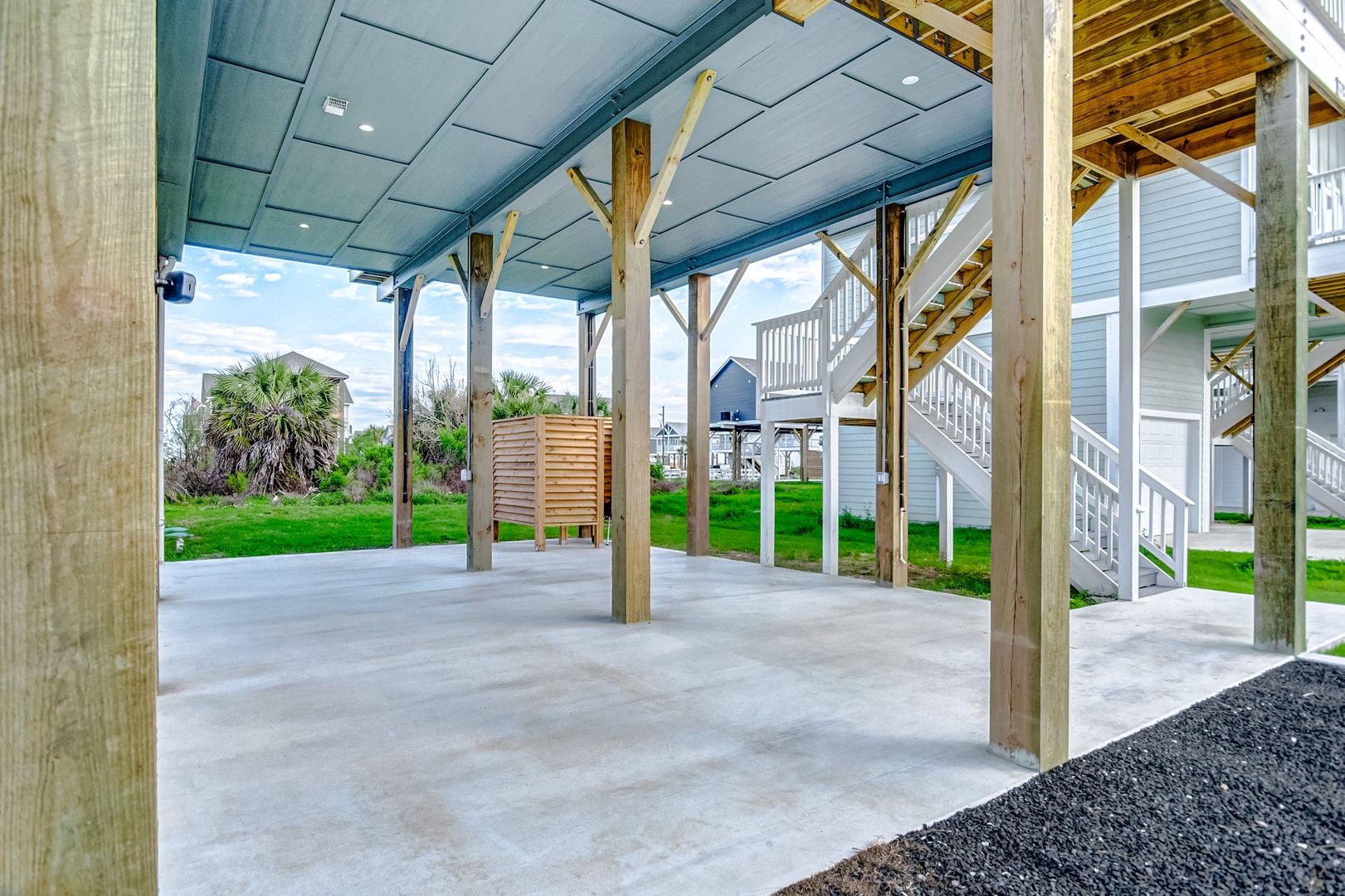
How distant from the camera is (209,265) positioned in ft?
102

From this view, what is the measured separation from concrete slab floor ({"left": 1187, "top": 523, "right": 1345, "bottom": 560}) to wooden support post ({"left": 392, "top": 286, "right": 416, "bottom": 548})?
30.8 ft

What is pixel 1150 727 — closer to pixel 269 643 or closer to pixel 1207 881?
pixel 1207 881

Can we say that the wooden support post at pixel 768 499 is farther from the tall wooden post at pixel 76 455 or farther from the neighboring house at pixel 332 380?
the neighboring house at pixel 332 380

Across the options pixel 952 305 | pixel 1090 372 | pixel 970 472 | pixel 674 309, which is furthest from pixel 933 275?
pixel 1090 372

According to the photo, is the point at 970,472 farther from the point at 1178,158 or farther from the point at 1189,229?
the point at 1189,229

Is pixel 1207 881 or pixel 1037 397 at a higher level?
pixel 1037 397

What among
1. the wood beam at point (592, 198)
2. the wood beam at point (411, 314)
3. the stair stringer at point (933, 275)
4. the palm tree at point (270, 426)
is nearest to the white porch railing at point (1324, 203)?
the stair stringer at point (933, 275)

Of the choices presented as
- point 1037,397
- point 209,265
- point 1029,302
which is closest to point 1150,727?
point 1037,397

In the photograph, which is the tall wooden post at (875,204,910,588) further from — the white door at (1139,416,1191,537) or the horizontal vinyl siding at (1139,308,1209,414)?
the horizontal vinyl siding at (1139,308,1209,414)

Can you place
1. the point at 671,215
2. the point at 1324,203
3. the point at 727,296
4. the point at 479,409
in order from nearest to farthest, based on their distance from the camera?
the point at 671,215, the point at 479,409, the point at 1324,203, the point at 727,296

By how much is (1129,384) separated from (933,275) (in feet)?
5.79

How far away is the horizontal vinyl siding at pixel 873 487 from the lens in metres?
11.2

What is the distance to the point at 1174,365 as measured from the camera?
1109 centimetres

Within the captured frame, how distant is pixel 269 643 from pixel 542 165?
13.4ft
